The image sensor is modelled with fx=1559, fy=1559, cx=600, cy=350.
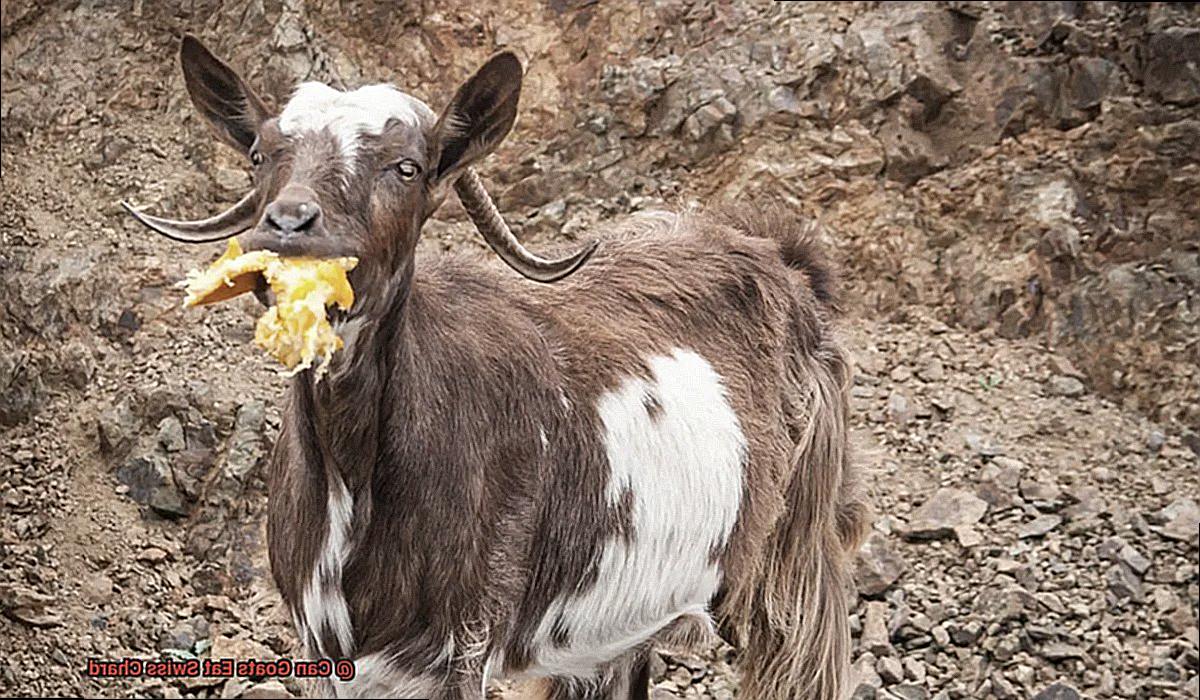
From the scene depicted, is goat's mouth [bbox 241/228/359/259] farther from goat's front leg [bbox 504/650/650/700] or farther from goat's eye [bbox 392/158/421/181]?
goat's front leg [bbox 504/650/650/700]

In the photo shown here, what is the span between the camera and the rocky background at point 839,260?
228 inches

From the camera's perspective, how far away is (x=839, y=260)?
25.7 ft

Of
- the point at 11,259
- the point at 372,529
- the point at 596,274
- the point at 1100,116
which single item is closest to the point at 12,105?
the point at 11,259

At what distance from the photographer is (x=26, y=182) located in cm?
589

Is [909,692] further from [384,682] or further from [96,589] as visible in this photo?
[96,589]

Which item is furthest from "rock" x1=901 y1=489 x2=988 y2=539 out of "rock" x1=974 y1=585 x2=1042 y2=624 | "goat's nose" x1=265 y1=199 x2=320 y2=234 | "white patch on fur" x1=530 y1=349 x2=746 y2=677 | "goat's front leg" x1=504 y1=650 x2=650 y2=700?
"goat's nose" x1=265 y1=199 x2=320 y2=234

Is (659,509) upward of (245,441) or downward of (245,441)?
downward

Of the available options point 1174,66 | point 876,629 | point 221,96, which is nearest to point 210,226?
point 221,96

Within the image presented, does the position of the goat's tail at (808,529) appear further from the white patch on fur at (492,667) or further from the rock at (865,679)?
the white patch on fur at (492,667)

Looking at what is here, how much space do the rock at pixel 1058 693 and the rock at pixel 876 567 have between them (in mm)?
780

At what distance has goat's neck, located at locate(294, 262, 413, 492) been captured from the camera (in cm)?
377

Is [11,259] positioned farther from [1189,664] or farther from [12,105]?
[1189,664]

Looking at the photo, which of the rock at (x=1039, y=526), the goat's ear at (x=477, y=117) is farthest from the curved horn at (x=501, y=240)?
the rock at (x=1039, y=526)

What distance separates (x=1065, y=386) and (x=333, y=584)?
4720mm
